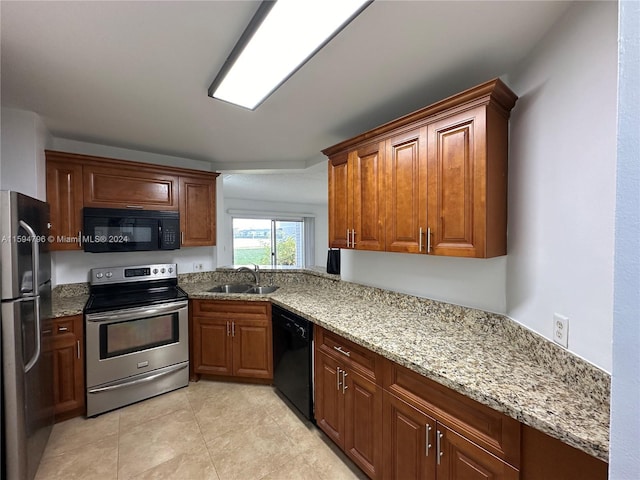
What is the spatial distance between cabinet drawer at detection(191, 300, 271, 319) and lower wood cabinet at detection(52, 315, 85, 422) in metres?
0.86

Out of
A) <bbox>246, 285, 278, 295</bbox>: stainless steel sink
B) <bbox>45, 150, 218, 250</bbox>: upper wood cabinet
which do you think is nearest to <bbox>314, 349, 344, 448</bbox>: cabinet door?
<bbox>246, 285, 278, 295</bbox>: stainless steel sink

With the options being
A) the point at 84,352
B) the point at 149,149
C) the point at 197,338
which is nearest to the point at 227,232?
the point at 149,149

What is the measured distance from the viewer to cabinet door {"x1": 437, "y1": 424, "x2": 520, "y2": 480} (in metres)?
1.00

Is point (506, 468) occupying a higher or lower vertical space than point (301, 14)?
lower

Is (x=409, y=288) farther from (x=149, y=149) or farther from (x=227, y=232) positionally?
(x=227, y=232)

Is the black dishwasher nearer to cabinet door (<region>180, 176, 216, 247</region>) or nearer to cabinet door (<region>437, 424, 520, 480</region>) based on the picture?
cabinet door (<region>437, 424, 520, 480</region>)

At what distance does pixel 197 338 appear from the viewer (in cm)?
268

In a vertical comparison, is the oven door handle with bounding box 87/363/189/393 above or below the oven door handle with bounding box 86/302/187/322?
below

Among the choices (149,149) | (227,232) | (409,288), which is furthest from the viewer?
(227,232)

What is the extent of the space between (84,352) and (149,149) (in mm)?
1959

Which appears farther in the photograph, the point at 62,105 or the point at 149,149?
the point at 149,149

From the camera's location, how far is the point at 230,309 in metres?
2.60

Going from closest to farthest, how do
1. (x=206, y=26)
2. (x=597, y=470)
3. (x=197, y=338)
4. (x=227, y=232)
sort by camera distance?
(x=597, y=470), (x=206, y=26), (x=197, y=338), (x=227, y=232)

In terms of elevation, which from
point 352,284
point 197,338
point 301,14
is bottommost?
point 197,338
